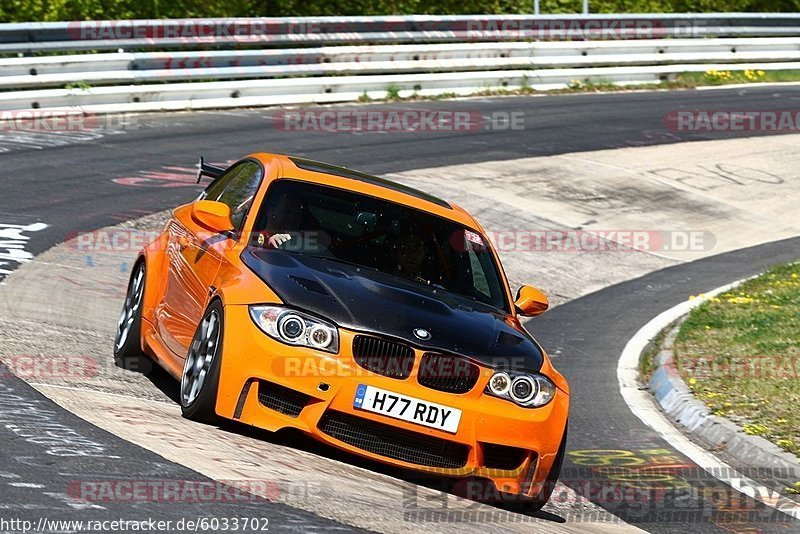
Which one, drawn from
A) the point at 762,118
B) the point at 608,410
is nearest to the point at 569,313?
the point at 608,410

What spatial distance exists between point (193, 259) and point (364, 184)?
1155 millimetres

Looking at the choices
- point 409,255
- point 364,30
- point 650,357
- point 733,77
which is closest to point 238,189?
point 409,255

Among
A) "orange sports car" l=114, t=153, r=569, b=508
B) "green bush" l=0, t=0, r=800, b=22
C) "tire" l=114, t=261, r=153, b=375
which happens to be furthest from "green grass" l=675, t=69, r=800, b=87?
"orange sports car" l=114, t=153, r=569, b=508

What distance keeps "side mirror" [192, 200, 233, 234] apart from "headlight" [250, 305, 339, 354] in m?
1.17

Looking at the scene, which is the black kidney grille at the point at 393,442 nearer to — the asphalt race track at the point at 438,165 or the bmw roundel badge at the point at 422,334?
the bmw roundel badge at the point at 422,334

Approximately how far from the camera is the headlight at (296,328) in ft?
21.0

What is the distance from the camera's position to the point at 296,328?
6434mm

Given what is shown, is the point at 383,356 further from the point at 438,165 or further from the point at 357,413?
the point at 438,165

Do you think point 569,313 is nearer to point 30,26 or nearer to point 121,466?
point 121,466

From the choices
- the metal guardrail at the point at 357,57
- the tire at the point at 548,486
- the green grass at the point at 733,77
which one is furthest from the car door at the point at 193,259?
the green grass at the point at 733,77

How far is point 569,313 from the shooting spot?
1284 centimetres

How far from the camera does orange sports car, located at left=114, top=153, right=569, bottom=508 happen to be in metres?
6.34

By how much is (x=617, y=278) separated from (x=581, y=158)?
502cm

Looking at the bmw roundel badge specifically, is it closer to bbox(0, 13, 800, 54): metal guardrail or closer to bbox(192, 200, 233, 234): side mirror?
bbox(192, 200, 233, 234): side mirror
